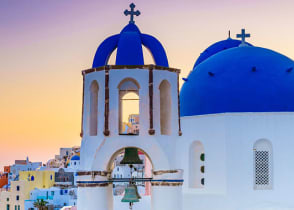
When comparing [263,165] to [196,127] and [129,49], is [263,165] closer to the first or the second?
[196,127]

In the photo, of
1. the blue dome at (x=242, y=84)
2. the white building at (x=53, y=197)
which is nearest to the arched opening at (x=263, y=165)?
the blue dome at (x=242, y=84)

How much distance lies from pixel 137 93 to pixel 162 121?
3.75 feet

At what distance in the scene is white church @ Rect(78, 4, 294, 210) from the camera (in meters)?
12.9

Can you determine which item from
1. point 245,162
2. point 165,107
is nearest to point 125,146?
point 165,107

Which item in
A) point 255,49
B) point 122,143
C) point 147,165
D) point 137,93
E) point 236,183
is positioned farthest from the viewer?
point 147,165

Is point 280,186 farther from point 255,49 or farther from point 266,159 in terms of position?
point 255,49

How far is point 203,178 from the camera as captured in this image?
18625mm

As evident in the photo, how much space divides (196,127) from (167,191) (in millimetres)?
5908

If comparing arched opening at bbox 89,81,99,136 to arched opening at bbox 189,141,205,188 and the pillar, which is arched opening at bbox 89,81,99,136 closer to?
the pillar

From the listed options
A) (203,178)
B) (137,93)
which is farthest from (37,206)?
(137,93)

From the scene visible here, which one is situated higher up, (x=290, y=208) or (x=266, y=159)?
(x=266, y=159)

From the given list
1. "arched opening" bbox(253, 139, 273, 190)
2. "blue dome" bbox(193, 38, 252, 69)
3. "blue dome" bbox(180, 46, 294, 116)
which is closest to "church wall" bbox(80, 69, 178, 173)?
"arched opening" bbox(253, 139, 273, 190)

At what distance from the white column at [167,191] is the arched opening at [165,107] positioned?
44.1 inches

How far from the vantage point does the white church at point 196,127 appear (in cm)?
1291
